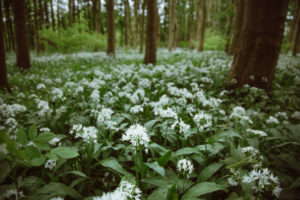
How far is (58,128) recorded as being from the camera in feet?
8.38

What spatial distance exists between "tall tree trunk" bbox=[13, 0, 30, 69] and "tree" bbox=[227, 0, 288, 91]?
8.54 m

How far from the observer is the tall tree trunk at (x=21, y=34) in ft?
22.8

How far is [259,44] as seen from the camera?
4078 mm

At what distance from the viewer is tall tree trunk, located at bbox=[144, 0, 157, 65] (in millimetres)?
7838

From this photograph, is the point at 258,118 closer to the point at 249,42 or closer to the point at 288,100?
the point at 288,100

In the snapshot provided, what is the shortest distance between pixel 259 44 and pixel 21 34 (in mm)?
9346

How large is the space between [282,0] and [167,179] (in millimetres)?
4650

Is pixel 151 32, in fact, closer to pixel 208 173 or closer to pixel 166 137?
pixel 166 137

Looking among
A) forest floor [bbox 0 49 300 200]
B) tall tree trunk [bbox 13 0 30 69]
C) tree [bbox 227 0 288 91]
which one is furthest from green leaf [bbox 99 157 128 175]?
tall tree trunk [bbox 13 0 30 69]

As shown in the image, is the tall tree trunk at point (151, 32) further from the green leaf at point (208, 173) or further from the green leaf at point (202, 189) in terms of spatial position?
the green leaf at point (202, 189)

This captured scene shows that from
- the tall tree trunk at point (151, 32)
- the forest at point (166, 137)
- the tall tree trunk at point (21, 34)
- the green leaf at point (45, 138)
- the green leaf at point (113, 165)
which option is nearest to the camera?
the green leaf at point (45, 138)

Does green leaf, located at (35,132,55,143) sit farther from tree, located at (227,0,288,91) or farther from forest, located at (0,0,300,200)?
tree, located at (227,0,288,91)

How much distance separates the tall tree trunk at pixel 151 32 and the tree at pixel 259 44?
459 cm

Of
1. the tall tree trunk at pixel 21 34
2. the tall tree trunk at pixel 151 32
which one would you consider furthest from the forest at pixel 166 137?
Answer: the tall tree trunk at pixel 151 32
